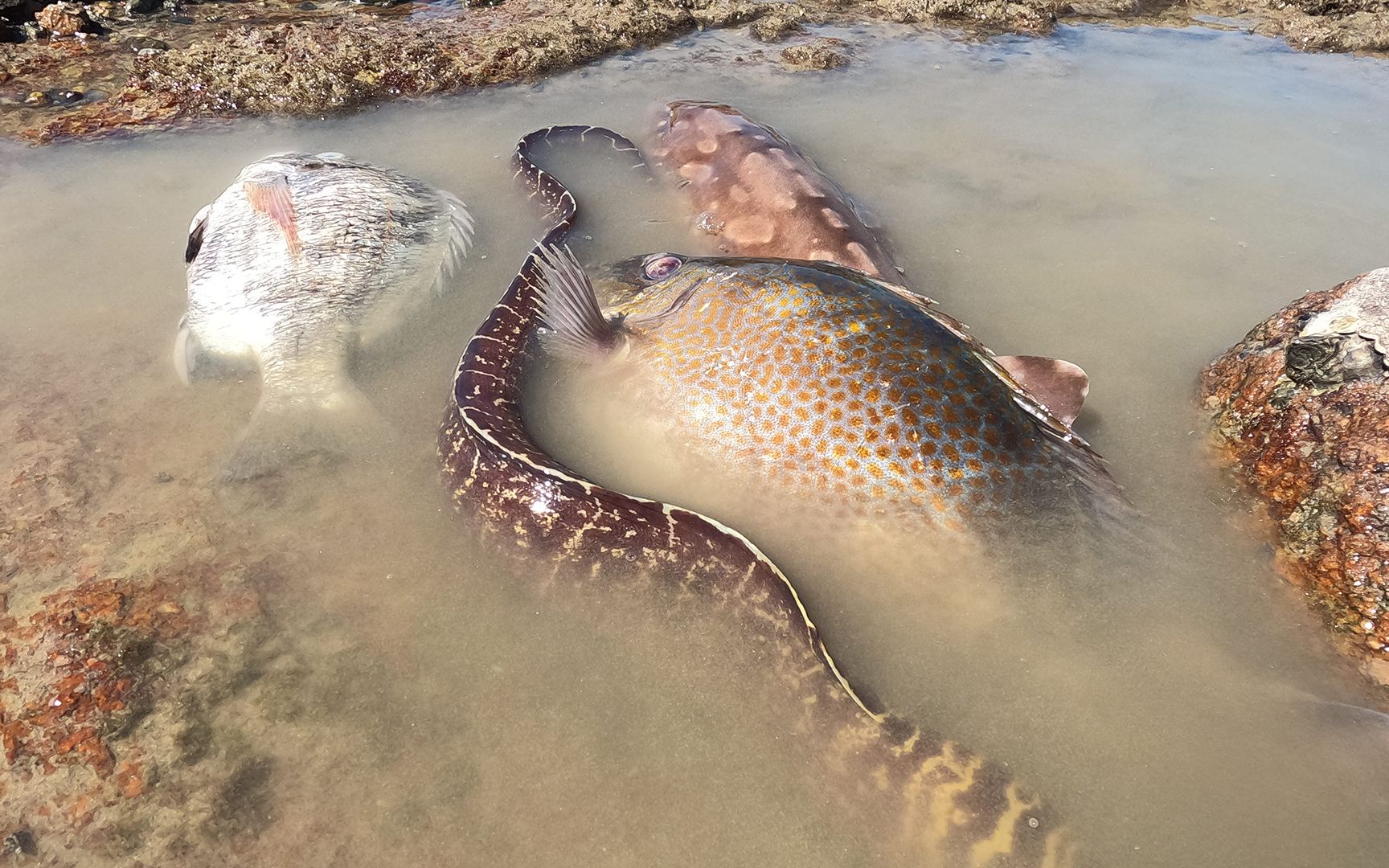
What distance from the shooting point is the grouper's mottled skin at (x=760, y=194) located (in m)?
4.68

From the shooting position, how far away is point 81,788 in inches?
92.2

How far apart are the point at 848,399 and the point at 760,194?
239cm

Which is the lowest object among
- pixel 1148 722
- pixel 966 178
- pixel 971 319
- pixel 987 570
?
pixel 1148 722

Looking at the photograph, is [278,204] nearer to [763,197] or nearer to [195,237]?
[195,237]

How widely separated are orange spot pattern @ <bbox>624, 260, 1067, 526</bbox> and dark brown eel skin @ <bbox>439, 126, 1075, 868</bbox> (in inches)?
23.2

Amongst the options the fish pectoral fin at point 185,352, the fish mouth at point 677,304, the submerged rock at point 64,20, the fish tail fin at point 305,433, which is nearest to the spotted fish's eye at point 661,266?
the fish mouth at point 677,304

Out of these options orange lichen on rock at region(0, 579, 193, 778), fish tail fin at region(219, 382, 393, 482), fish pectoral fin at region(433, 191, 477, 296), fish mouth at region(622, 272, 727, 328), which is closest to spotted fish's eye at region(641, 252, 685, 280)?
fish mouth at region(622, 272, 727, 328)

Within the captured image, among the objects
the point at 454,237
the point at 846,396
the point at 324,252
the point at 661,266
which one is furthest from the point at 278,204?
the point at 846,396

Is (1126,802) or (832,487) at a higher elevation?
(832,487)

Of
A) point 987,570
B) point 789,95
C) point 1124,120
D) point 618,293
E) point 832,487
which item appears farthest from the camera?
point 789,95

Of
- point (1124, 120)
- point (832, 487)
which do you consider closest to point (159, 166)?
point (832, 487)

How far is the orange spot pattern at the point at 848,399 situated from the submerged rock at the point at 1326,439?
96 centimetres

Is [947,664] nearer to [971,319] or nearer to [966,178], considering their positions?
[971,319]

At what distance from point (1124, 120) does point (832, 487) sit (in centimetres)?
545
